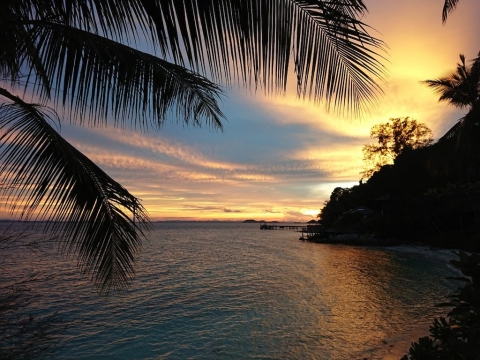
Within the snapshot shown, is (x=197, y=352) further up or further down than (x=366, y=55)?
further down

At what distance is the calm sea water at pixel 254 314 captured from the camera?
9.82m

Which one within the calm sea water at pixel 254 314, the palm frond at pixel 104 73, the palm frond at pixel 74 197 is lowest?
the calm sea water at pixel 254 314

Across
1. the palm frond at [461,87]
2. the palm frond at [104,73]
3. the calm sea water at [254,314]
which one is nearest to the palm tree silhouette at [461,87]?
the palm frond at [461,87]

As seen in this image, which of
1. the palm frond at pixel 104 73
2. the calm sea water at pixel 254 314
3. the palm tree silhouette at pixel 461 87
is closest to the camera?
the palm frond at pixel 104 73

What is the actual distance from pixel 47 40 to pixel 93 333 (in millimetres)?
11490

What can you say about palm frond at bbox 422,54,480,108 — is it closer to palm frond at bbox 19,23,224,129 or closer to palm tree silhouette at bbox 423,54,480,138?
palm tree silhouette at bbox 423,54,480,138

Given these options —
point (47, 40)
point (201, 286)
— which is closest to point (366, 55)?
point (47, 40)

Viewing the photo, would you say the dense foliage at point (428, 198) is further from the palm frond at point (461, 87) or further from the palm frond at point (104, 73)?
the palm frond at point (104, 73)

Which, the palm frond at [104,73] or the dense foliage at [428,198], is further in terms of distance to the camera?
the dense foliage at [428,198]

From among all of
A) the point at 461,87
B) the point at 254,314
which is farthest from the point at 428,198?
the point at 254,314

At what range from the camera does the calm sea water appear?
32.2ft

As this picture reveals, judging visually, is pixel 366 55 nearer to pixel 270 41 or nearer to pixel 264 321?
pixel 270 41

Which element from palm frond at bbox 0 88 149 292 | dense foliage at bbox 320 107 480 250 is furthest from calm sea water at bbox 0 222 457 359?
dense foliage at bbox 320 107 480 250

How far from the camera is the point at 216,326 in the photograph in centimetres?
1205
